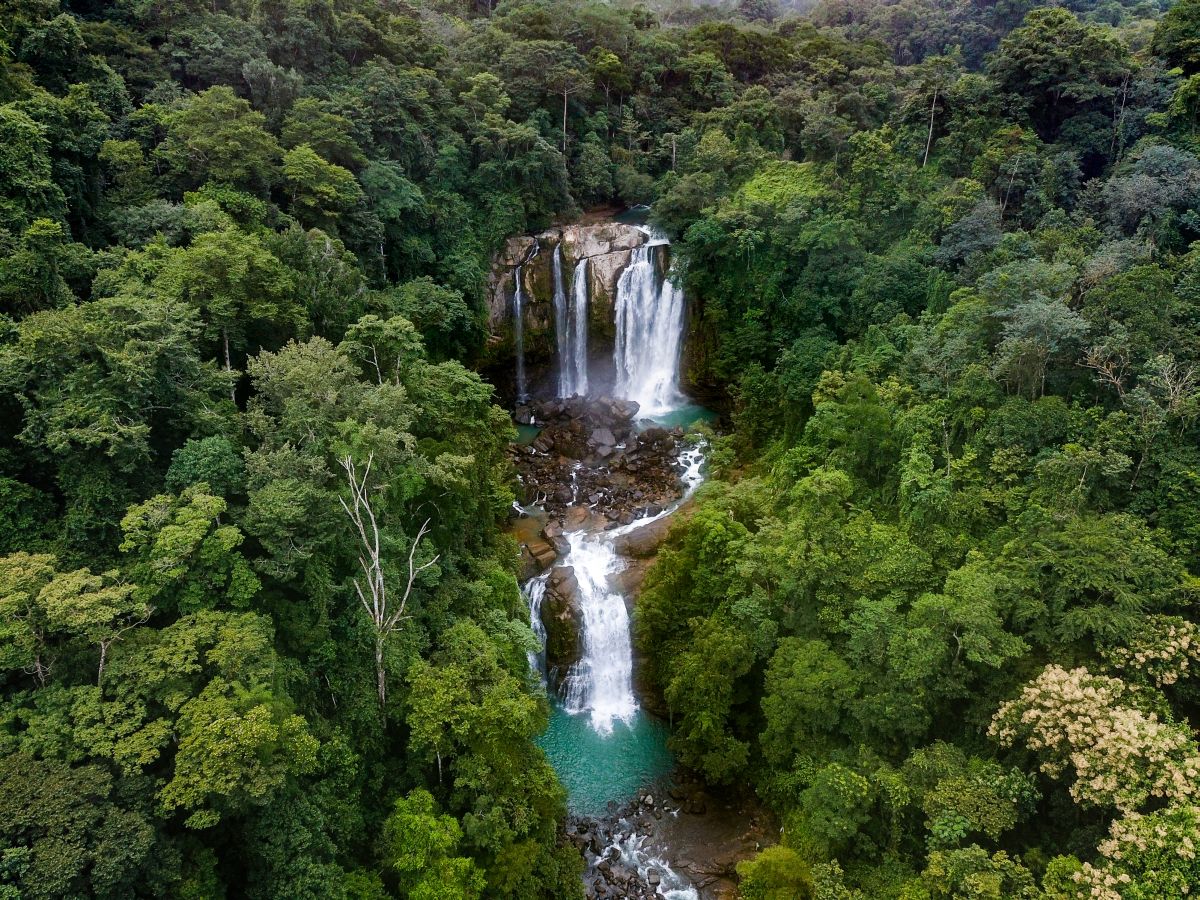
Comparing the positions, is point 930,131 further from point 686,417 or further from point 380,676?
point 380,676

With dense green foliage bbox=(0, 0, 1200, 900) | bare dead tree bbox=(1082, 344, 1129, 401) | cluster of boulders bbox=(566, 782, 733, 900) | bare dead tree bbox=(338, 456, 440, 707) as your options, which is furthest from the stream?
bare dead tree bbox=(1082, 344, 1129, 401)

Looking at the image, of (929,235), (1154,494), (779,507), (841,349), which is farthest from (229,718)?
(929,235)

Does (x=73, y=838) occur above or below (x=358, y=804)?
above

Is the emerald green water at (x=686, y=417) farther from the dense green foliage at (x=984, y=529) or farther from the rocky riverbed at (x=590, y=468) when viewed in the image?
the dense green foliage at (x=984, y=529)

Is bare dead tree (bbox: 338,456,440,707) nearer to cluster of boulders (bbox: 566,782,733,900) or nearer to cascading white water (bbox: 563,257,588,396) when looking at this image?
cluster of boulders (bbox: 566,782,733,900)

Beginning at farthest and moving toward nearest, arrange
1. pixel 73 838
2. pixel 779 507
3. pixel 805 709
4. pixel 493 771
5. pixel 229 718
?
pixel 779 507, pixel 805 709, pixel 493 771, pixel 229 718, pixel 73 838

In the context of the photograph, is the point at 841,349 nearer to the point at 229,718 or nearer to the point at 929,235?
the point at 929,235

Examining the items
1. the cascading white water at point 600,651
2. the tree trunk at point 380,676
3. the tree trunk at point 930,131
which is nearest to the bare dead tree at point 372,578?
the tree trunk at point 380,676
